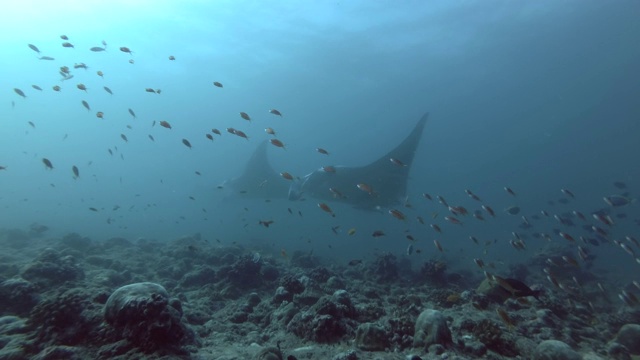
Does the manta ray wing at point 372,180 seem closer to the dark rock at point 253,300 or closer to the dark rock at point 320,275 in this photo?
the dark rock at point 320,275

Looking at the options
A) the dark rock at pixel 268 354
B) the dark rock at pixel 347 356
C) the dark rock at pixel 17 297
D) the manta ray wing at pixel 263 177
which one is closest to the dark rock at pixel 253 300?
the dark rock at pixel 268 354

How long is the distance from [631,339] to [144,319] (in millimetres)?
9411

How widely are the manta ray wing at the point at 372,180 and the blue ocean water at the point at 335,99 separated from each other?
1.19 meters

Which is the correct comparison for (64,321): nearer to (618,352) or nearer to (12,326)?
(12,326)

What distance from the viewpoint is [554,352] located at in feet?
17.0

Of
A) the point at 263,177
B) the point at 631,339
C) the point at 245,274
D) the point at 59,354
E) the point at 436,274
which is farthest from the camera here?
the point at 263,177

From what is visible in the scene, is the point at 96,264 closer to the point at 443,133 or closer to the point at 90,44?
the point at 90,44

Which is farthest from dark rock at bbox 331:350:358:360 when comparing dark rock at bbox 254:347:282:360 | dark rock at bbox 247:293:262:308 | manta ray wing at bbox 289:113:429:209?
manta ray wing at bbox 289:113:429:209

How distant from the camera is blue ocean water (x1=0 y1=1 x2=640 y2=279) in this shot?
105 feet

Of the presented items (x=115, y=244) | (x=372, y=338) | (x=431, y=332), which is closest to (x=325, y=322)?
(x=372, y=338)

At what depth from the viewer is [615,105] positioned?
64.1m

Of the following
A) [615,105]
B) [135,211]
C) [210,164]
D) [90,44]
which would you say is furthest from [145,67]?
[615,105]

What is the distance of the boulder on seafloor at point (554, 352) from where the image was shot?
16.7ft

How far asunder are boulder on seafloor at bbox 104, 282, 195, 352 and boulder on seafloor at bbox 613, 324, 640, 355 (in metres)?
8.79
